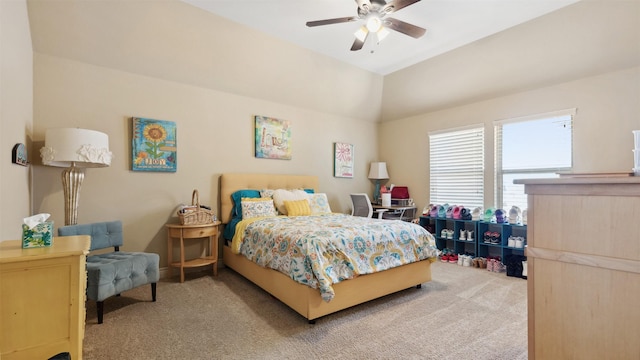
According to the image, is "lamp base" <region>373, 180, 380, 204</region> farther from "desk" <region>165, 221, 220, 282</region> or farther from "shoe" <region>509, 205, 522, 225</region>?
"desk" <region>165, 221, 220, 282</region>

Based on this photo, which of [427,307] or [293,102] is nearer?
[427,307]

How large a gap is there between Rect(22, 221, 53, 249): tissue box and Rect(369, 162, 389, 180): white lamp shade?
491cm

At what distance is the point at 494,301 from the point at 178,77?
4463 millimetres

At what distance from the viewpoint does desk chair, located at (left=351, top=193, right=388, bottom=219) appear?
463 cm

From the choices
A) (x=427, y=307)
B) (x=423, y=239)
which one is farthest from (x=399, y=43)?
(x=427, y=307)

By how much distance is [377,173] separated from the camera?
561cm

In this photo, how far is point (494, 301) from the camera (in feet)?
9.21

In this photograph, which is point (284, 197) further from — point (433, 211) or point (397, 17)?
point (397, 17)

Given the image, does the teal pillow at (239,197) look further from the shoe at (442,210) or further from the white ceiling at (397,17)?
the shoe at (442,210)

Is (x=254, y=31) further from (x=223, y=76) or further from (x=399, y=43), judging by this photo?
(x=399, y=43)

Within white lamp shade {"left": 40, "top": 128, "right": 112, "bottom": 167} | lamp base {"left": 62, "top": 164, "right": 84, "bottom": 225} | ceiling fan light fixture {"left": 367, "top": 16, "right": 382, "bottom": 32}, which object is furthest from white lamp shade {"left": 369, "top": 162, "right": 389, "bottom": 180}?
lamp base {"left": 62, "top": 164, "right": 84, "bottom": 225}

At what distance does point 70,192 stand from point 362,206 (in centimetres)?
378

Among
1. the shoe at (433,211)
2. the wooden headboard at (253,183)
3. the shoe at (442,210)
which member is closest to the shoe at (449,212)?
the shoe at (442,210)

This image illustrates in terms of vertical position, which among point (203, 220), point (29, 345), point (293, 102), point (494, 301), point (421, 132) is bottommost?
point (494, 301)
